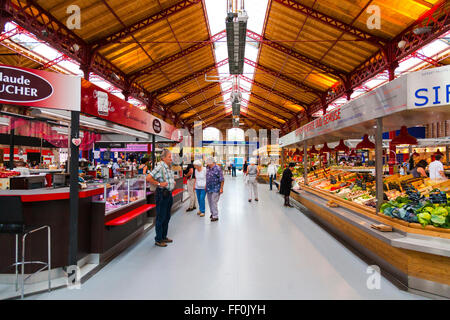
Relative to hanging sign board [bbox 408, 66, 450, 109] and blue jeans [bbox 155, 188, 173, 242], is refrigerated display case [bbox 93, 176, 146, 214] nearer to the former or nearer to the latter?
blue jeans [bbox 155, 188, 173, 242]

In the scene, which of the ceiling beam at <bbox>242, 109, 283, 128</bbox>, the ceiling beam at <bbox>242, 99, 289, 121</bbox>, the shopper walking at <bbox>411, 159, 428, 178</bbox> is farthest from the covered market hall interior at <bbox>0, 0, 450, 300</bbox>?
the ceiling beam at <bbox>242, 109, 283, 128</bbox>

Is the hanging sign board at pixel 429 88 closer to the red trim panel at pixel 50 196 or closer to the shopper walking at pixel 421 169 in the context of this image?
the red trim panel at pixel 50 196

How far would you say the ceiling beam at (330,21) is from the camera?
29.8 feet

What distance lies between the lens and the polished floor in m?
2.53

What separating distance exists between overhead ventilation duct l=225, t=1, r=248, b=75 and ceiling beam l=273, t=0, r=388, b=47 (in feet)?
10.3

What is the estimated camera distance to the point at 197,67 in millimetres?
16062

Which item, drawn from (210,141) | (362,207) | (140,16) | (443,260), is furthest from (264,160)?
(443,260)

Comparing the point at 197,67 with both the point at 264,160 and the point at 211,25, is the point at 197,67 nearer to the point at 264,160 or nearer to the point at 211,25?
the point at 211,25

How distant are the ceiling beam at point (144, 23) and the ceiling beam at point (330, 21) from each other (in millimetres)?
3623

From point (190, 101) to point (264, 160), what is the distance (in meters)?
8.43

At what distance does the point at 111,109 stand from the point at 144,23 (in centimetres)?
765

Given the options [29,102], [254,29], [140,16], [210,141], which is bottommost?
[29,102]

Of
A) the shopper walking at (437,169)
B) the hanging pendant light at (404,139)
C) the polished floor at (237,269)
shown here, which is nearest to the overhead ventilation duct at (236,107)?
the shopper walking at (437,169)
